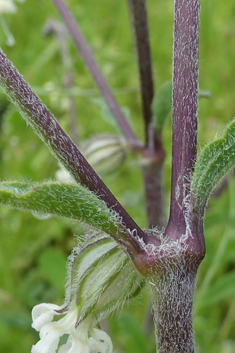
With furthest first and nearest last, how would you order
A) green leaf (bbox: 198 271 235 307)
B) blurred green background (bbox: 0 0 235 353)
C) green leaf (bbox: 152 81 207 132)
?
1. blurred green background (bbox: 0 0 235 353)
2. green leaf (bbox: 198 271 235 307)
3. green leaf (bbox: 152 81 207 132)

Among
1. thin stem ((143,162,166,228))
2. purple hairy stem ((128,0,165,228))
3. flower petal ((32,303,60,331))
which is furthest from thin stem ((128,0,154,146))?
flower petal ((32,303,60,331))

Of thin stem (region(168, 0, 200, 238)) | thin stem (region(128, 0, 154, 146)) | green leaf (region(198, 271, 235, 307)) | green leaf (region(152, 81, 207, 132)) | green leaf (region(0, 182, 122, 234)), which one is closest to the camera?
green leaf (region(0, 182, 122, 234))

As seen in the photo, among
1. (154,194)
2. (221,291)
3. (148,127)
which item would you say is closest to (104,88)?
(148,127)

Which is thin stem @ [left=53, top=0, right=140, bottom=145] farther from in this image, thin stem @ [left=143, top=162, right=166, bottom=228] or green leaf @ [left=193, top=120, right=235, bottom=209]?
green leaf @ [left=193, top=120, right=235, bottom=209]

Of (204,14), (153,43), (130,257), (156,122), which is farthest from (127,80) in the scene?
(130,257)

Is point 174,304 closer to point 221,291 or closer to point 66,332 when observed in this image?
point 66,332
